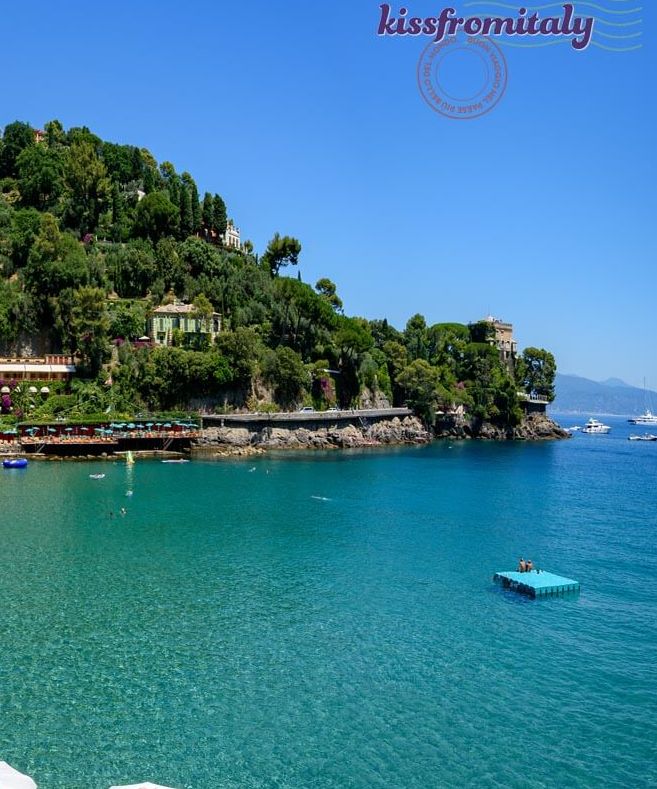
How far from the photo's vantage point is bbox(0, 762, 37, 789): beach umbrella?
56.4 feet

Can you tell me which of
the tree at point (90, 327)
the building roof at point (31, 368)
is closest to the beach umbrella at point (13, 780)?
the tree at point (90, 327)

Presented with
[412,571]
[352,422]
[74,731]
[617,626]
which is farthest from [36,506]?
[352,422]

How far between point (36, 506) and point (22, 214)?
2597 inches

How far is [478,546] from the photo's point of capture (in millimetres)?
45531

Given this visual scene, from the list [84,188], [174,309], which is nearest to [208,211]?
[84,188]

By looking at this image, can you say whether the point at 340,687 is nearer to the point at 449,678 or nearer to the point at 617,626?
the point at 449,678

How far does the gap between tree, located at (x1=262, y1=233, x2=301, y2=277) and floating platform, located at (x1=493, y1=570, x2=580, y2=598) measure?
90992mm

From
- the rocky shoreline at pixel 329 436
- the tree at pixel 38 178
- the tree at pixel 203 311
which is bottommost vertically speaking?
the rocky shoreline at pixel 329 436

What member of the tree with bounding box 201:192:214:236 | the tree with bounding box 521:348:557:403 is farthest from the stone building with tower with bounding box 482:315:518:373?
the tree with bounding box 201:192:214:236

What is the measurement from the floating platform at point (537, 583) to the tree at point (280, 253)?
91.0 meters

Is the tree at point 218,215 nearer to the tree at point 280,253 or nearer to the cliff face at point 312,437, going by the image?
the tree at point 280,253

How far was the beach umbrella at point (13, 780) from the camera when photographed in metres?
17.2

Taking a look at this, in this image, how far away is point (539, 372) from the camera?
14675cm

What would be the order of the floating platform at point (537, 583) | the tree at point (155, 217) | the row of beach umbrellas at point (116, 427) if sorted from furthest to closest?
the tree at point (155, 217), the row of beach umbrellas at point (116, 427), the floating platform at point (537, 583)
